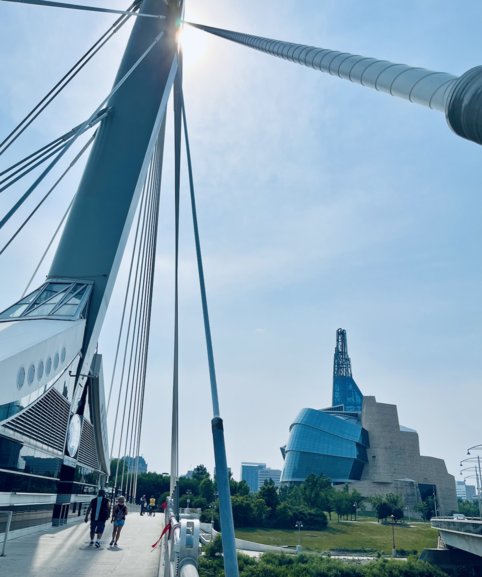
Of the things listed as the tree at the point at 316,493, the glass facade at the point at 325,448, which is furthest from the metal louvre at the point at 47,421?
the glass facade at the point at 325,448

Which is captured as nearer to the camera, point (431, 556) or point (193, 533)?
point (193, 533)

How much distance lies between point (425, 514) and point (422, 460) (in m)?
12.1

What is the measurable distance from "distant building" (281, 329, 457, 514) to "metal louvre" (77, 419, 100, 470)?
73532 mm

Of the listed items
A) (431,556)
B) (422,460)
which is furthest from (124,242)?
(422,460)

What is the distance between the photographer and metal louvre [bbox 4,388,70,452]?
12.1 meters

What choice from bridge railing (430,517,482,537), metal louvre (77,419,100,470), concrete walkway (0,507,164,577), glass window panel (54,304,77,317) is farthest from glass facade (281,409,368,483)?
glass window panel (54,304,77,317)

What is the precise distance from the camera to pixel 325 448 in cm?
Answer: 9700

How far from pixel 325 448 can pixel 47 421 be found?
89.7 m

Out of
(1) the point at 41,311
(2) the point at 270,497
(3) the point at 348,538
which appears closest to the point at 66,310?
(1) the point at 41,311

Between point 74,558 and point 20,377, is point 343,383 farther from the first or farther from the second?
point 74,558

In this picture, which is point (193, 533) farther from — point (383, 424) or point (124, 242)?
point (383, 424)

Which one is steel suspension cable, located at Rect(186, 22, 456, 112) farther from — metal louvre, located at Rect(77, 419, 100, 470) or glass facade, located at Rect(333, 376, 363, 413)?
glass facade, located at Rect(333, 376, 363, 413)

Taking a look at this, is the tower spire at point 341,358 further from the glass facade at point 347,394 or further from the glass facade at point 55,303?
the glass facade at point 55,303

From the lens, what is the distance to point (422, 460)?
92.1 meters
